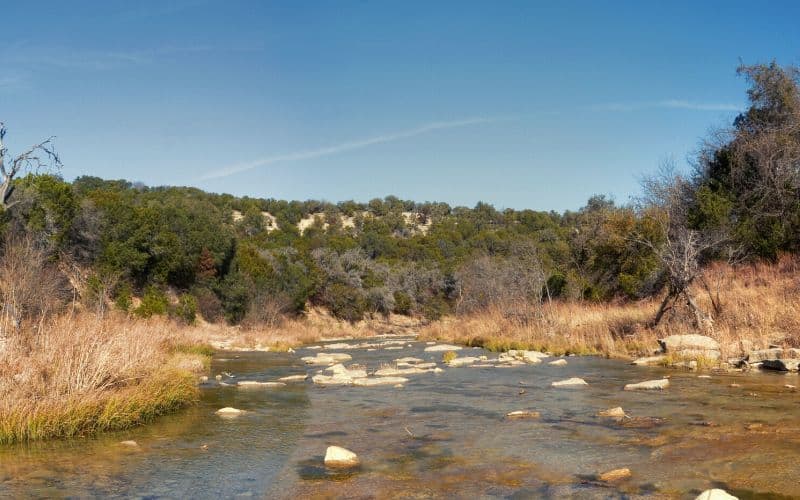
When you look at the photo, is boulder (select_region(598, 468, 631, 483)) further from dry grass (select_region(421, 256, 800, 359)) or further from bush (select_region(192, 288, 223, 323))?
bush (select_region(192, 288, 223, 323))

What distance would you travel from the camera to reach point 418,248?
249 feet

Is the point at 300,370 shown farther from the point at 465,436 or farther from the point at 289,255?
the point at 289,255

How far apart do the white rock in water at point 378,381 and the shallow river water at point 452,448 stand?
2144 millimetres

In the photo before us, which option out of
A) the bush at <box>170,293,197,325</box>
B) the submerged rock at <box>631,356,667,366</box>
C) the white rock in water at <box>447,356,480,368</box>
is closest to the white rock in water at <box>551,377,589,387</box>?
the submerged rock at <box>631,356,667,366</box>

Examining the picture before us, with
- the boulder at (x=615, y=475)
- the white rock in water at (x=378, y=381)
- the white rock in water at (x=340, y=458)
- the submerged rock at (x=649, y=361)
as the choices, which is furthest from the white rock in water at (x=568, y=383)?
the white rock in water at (x=340, y=458)

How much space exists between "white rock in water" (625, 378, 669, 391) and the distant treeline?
8.96m

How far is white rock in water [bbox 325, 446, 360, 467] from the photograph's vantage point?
9188mm

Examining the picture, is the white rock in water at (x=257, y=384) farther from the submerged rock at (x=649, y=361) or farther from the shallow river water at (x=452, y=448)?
the submerged rock at (x=649, y=361)

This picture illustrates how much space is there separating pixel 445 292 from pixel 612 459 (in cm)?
5466

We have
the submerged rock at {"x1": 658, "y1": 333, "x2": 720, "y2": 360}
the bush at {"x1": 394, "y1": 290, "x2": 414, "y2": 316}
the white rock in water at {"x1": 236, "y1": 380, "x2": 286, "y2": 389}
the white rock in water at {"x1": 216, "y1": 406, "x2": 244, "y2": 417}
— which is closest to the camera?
the white rock in water at {"x1": 216, "y1": 406, "x2": 244, "y2": 417}

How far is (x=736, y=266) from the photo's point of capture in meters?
29.7

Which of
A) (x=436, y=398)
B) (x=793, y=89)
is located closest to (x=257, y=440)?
(x=436, y=398)

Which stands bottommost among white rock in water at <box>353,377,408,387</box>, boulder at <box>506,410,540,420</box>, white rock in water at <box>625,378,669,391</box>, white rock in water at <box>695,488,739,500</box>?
white rock in water at <box>353,377,408,387</box>

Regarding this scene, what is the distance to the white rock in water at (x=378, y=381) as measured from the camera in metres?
18.0
